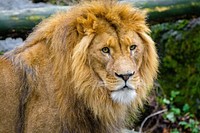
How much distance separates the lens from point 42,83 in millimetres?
4855

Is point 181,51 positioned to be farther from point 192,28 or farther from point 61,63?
point 61,63

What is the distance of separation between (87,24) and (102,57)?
0.29 metres

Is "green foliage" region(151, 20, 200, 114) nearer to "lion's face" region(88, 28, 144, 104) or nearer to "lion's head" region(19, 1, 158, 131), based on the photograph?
"lion's head" region(19, 1, 158, 131)

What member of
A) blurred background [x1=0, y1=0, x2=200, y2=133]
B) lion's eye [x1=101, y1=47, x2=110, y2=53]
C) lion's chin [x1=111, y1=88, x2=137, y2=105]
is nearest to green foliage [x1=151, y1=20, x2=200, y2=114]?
blurred background [x1=0, y1=0, x2=200, y2=133]

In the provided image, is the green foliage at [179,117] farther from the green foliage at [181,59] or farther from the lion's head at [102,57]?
the lion's head at [102,57]

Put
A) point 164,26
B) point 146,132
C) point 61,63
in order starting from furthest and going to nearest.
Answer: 1. point 164,26
2. point 146,132
3. point 61,63

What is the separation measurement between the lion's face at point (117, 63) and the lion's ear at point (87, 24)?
3.0 inches

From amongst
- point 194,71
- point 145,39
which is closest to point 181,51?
point 194,71

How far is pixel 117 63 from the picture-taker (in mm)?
4445

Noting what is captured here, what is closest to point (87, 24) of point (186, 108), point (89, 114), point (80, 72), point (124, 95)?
point (80, 72)

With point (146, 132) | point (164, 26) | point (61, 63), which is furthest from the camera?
point (164, 26)

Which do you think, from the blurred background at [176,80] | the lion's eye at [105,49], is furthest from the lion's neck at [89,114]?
the blurred background at [176,80]

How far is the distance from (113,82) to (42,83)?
0.69 m

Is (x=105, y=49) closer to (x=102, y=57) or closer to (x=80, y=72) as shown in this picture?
(x=102, y=57)
